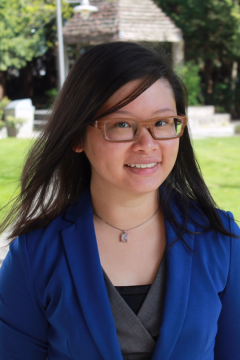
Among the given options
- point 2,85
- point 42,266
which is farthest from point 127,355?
point 2,85

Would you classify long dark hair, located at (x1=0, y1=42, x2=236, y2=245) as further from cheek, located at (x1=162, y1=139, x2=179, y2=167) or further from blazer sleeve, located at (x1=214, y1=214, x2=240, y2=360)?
cheek, located at (x1=162, y1=139, x2=179, y2=167)

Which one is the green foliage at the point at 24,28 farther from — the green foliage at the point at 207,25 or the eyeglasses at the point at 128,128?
the eyeglasses at the point at 128,128

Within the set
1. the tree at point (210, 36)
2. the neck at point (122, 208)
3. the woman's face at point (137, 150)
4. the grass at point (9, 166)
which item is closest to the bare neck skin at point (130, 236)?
the neck at point (122, 208)

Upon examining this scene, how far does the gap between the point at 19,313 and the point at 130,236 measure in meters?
0.44

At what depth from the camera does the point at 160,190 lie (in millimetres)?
1705

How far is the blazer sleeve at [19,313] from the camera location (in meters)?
1.45

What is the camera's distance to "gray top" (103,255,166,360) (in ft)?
4.59

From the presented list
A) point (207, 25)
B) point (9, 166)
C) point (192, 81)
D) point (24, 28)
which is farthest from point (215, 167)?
point (207, 25)

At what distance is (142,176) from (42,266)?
0.43m

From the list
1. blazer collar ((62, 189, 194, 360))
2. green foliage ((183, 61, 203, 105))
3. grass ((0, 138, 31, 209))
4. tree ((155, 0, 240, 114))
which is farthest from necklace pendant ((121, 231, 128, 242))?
tree ((155, 0, 240, 114))

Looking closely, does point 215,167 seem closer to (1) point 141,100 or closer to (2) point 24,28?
(1) point 141,100

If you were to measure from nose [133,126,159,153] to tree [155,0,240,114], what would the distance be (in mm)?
18010

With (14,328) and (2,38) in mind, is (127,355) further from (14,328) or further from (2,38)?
(2,38)

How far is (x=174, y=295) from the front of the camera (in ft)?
4.61
